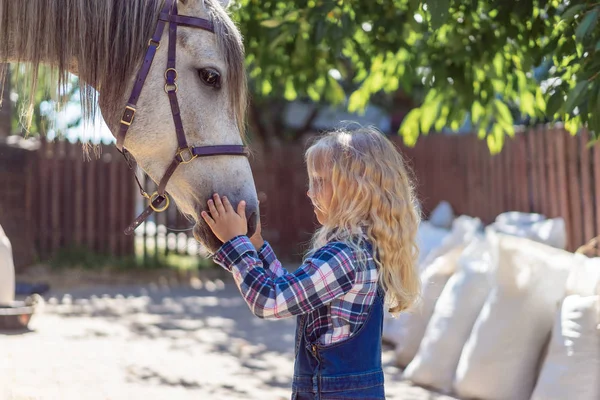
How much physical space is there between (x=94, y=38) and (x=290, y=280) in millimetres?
1275

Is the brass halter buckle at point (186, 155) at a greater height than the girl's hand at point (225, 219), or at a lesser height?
greater

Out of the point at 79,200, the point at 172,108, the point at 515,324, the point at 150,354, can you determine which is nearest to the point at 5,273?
the point at 150,354

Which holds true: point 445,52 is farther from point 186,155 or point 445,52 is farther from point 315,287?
point 315,287

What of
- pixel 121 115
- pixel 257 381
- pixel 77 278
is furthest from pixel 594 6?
pixel 77 278

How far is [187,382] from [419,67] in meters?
2.76

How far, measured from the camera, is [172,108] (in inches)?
94.7

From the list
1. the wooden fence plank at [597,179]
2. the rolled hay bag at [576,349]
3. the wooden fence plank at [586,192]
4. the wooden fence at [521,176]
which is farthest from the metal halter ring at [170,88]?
the wooden fence plank at [586,192]

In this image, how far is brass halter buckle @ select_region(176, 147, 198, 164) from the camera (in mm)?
2352

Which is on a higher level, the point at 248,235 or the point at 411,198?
the point at 411,198

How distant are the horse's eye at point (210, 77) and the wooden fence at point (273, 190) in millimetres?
5960

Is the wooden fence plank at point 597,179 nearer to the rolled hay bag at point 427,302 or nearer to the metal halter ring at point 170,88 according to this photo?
the rolled hay bag at point 427,302

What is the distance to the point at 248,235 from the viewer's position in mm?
2191

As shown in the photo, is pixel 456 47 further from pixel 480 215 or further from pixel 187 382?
pixel 480 215

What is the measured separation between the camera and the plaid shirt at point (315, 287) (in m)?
1.91
